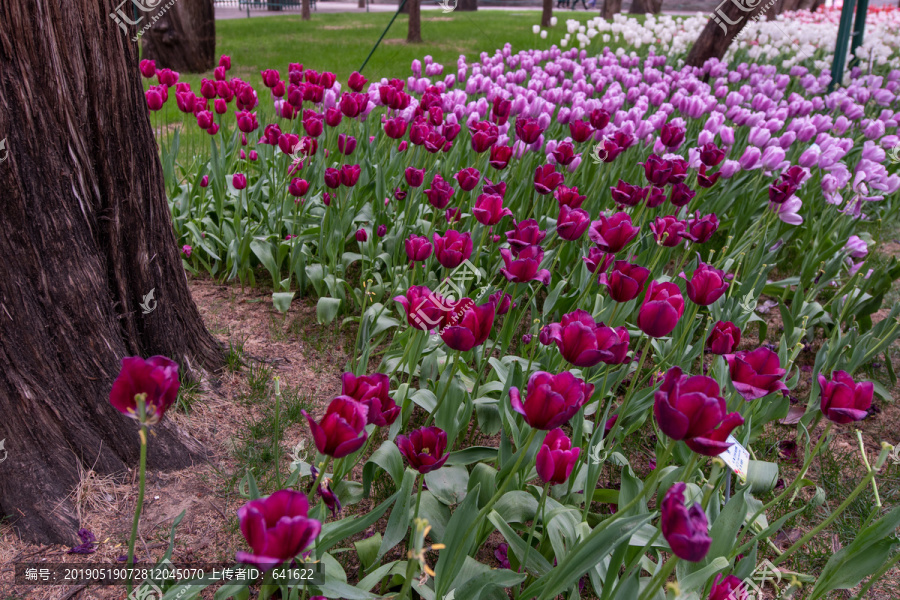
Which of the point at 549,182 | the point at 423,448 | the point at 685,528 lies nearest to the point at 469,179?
the point at 549,182

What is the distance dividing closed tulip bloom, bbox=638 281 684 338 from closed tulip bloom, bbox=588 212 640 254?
323mm

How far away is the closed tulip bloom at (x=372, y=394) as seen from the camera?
1139 mm

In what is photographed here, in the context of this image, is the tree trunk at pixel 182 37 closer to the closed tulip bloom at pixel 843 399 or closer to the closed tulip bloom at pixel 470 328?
the closed tulip bloom at pixel 470 328

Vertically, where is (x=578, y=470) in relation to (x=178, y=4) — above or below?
below

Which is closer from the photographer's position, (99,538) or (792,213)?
(99,538)

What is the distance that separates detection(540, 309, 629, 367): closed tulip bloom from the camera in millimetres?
1306

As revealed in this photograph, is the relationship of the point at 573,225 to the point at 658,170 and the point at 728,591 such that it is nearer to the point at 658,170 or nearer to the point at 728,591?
the point at 658,170

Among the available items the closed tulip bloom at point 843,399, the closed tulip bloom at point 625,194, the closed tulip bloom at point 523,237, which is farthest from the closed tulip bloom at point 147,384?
the closed tulip bloom at point 625,194

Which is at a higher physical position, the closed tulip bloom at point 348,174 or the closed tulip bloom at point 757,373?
the closed tulip bloom at point 348,174

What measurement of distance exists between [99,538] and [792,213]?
110 inches

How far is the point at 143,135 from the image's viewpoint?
1.85 m

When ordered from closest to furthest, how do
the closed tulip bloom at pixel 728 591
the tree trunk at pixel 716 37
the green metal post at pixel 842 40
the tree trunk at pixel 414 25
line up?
the closed tulip bloom at pixel 728 591
the green metal post at pixel 842 40
the tree trunk at pixel 716 37
the tree trunk at pixel 414 25

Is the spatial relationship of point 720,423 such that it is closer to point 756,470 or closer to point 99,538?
point 756,470

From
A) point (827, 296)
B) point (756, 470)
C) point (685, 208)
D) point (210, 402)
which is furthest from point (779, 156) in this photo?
point (210, 402)
